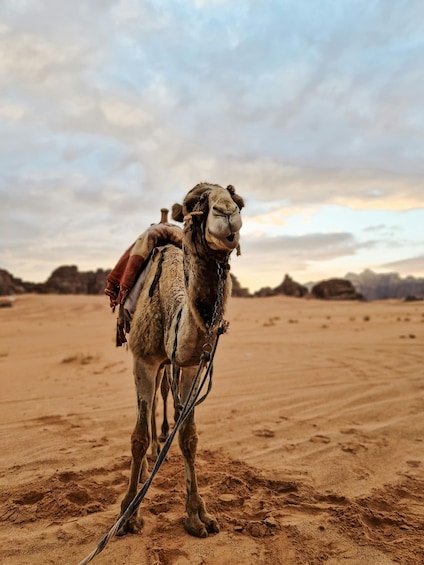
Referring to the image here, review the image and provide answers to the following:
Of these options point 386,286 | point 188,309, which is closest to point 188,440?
point 188,309

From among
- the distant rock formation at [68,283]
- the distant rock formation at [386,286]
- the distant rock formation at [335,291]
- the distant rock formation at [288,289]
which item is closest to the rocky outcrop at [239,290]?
the distant rock formation at [288,289]

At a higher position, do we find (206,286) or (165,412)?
(206,286)

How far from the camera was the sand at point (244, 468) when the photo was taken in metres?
3.14

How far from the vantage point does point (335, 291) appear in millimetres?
53719

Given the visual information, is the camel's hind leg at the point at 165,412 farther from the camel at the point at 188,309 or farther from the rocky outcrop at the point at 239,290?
the rocky outcrop at the point at 239,290

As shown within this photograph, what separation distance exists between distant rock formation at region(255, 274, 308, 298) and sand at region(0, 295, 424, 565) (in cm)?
4803

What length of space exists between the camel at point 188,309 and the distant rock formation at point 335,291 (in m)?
50.8

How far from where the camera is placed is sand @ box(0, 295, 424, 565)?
314 cm

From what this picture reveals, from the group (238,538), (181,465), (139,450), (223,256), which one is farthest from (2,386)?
(223,256)

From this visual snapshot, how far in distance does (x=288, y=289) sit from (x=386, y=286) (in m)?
82.1

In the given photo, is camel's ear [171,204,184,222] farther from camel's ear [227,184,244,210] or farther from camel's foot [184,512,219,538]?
camel's foot [184,512,219,538]

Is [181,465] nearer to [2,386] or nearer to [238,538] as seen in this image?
[238,538]

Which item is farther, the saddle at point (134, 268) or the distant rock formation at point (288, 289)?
the distant rock formation at point (288, 289)

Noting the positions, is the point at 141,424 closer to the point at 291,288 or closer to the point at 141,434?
the point at 141,434
